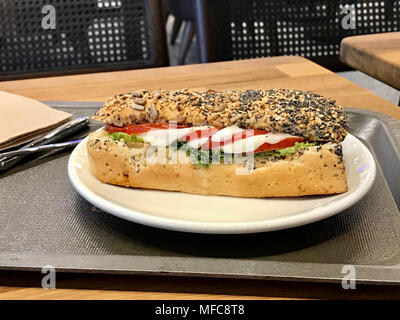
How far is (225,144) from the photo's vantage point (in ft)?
2.96

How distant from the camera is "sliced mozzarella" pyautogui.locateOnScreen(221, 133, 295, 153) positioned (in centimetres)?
89

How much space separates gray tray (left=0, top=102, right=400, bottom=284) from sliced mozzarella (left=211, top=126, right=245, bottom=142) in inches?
8.2

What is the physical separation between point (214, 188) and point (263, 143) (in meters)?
0.11

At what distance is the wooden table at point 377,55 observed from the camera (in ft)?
4.53

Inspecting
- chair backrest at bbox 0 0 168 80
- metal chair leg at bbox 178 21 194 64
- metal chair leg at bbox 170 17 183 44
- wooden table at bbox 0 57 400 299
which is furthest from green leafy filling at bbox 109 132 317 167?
metal chair leg at bbox 170 17 183 44

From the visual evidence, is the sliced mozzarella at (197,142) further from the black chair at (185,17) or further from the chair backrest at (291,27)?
the black chair at (185,17)

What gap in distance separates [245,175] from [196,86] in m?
0.67

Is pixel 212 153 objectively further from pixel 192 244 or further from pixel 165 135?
pixel 192 244

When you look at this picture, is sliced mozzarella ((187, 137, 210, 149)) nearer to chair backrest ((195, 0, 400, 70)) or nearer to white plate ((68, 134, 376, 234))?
white plate ((68, 134, 376, 234))

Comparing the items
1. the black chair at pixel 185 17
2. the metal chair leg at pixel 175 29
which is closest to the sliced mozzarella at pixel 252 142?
the black chair at pixel 185 17

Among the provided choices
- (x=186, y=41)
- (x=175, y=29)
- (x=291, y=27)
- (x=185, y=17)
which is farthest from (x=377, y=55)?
(x=175, y=29)

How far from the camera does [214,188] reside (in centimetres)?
90

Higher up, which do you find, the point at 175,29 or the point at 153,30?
the point at 153,30

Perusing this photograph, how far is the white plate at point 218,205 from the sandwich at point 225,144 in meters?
0.02
